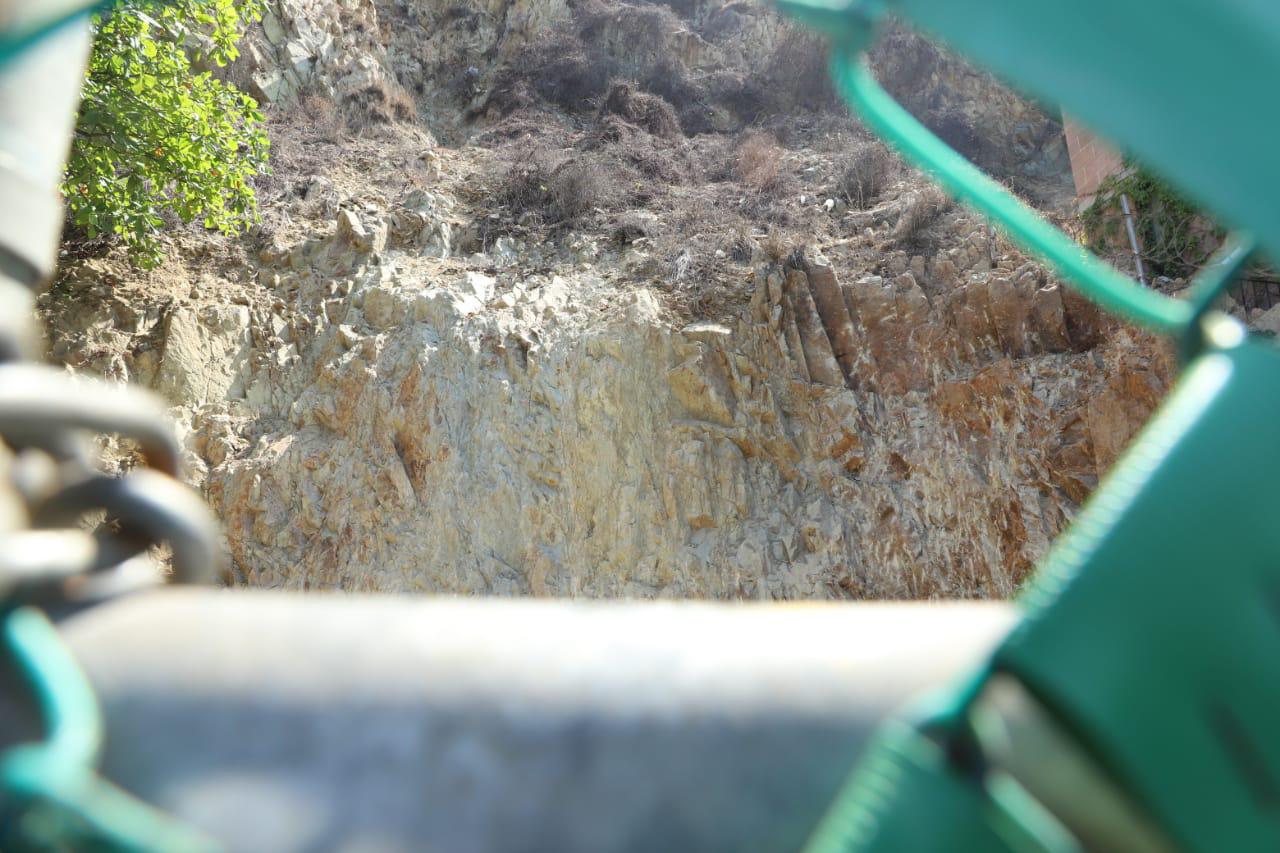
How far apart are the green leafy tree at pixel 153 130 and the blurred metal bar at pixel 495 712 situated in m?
7.46

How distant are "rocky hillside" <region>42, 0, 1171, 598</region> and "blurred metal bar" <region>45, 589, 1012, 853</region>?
6.63 m

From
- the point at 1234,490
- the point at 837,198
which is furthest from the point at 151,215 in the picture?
the point at 1234,490

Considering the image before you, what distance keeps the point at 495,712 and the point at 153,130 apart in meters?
8.27

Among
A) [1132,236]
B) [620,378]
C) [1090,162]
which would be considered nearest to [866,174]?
[1090,162]

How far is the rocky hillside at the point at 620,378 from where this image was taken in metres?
7.12

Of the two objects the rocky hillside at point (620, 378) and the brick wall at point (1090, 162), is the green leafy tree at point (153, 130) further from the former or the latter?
the brick wall at point (1090, 162)

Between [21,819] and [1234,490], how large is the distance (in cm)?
64

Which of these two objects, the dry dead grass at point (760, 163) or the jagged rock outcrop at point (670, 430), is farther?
the dry dead grass at point (760, 163)

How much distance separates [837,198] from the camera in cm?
972

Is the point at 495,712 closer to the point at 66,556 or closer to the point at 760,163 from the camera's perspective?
the point at 66,556

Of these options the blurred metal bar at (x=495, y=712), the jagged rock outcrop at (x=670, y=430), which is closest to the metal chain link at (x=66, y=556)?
the blurred metal bar at (x=495, y=712)

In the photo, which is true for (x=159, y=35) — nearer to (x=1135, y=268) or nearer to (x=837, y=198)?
(x=837, y=198)

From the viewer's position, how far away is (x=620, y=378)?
7.82m

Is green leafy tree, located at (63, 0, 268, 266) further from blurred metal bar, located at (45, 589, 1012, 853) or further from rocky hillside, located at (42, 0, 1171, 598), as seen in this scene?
blurred metal bar, located at (45, 589, 1012, 853)
